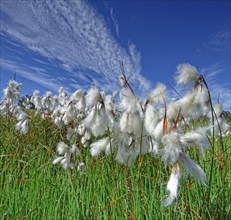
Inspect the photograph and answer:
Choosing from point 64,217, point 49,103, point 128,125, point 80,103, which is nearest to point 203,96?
point 128,125

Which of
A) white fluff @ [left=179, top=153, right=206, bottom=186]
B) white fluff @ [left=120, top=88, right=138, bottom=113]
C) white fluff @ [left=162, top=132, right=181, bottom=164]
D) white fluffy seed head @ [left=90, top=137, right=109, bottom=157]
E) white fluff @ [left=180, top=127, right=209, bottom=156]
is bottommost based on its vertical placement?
white fluff @ [left=179, top=153, right=206, bottom=186]

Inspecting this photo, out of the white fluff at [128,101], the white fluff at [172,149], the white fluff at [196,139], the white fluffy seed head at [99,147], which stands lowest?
the white fluff at [172,149]

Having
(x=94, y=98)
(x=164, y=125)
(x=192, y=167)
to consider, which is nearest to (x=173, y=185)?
(x=192, y=167)

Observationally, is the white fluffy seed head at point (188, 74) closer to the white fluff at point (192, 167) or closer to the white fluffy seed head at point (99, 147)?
the white fluff at point (192, 167)

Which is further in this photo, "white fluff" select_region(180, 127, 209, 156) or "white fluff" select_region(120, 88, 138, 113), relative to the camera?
"white fluff" select_region(120, 88, 138, 113)

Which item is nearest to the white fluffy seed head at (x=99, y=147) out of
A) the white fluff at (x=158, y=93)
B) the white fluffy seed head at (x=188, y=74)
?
the white fluff at (x=158, y=93)

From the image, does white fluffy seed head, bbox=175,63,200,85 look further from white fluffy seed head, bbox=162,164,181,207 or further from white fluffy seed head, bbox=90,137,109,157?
white fluffy seed head, bbox=90,137,109,157

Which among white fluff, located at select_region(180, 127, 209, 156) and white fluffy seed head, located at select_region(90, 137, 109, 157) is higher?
white fluffy seed head, located at select_region(90, 137, 109, 157)

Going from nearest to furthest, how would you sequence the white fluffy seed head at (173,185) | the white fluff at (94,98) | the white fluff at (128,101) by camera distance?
1. the white fluffy seed head at (173,185)
2. the white fluff at (128,101)
3. the white fluff at (94,98)

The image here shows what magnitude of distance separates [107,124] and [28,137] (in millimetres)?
3812

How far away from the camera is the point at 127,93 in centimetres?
193

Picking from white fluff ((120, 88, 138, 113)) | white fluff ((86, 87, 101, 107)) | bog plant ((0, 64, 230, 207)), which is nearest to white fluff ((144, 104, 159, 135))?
bog plant ((0, 64, 230, 207))

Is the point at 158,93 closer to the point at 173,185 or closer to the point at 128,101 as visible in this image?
the point at 128,101

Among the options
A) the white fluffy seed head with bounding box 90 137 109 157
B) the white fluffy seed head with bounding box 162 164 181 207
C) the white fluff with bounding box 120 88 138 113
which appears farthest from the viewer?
the white fluffy seed head with bounding box 90 137 109 157
